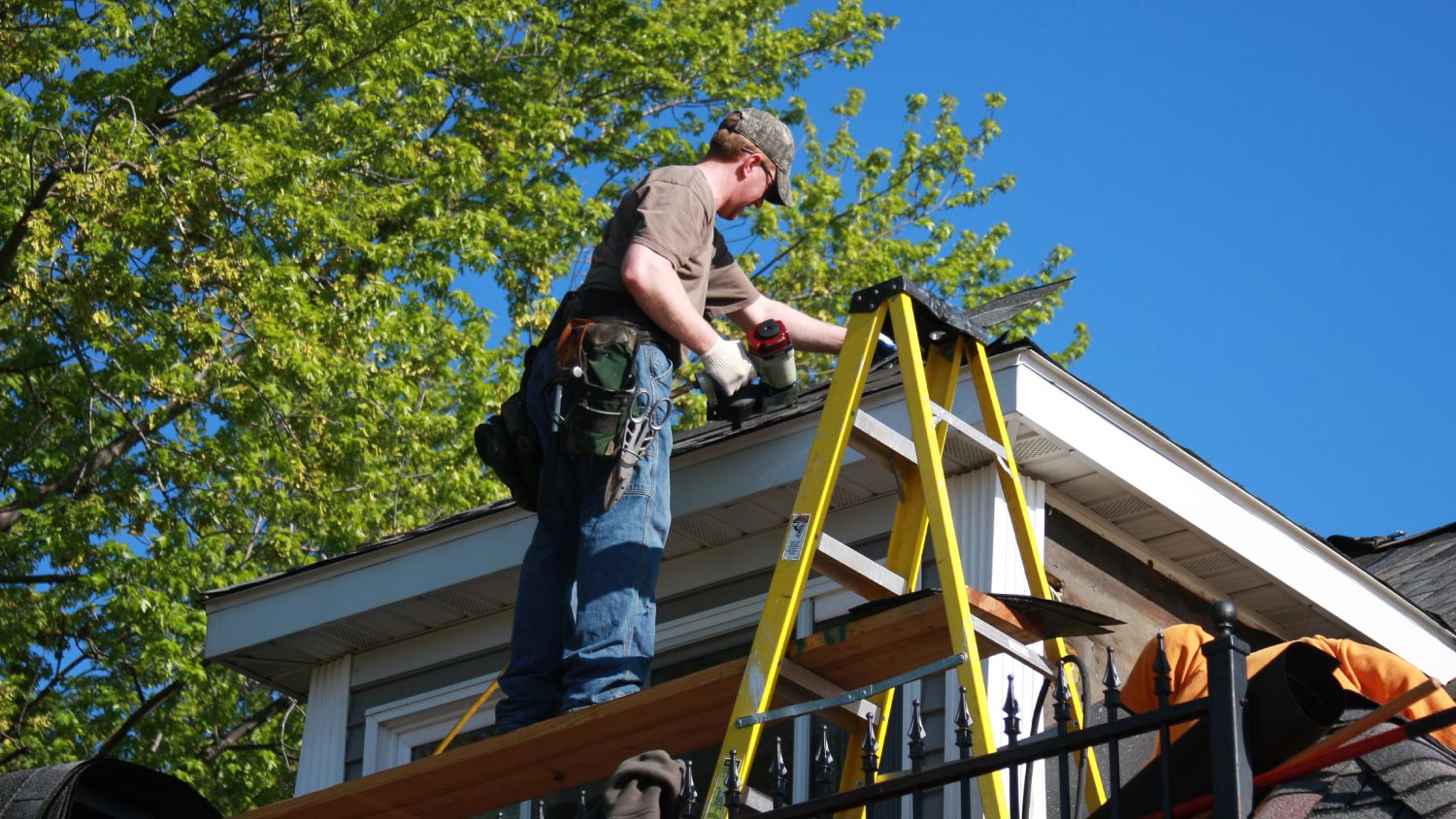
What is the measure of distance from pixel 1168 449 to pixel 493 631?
2.79 m

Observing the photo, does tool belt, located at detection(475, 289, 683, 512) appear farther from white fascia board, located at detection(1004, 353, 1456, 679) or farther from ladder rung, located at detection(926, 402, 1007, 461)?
white fascia board, located at detection(1004, 353, 1456, 679)

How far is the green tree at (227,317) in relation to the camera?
1517cm

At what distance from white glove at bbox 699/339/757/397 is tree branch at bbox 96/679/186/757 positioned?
10.6 metres

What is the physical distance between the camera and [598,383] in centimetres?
627

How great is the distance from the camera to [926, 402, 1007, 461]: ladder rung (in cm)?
580

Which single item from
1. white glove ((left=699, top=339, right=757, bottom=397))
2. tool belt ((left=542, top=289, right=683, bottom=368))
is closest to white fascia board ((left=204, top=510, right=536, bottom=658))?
tool belt ((left=542, top=289, right=683, bottom=368))

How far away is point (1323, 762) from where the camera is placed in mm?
4520

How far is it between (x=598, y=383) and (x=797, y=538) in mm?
1114

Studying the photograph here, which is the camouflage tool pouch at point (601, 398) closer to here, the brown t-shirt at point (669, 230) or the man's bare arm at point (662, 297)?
the man's bare arm at point (662, 297)

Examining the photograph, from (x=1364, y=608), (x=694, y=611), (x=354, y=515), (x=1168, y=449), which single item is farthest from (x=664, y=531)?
A: (x=354, y=515)

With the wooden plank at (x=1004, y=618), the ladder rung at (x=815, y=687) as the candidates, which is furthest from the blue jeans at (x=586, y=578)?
the wooden plank at (x=1004, y=618)

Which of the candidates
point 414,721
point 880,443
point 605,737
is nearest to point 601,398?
point 880,443

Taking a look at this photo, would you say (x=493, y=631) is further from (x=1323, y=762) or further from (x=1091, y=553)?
(x=1323, y=762)

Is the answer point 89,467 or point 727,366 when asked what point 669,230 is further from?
point 89,467
